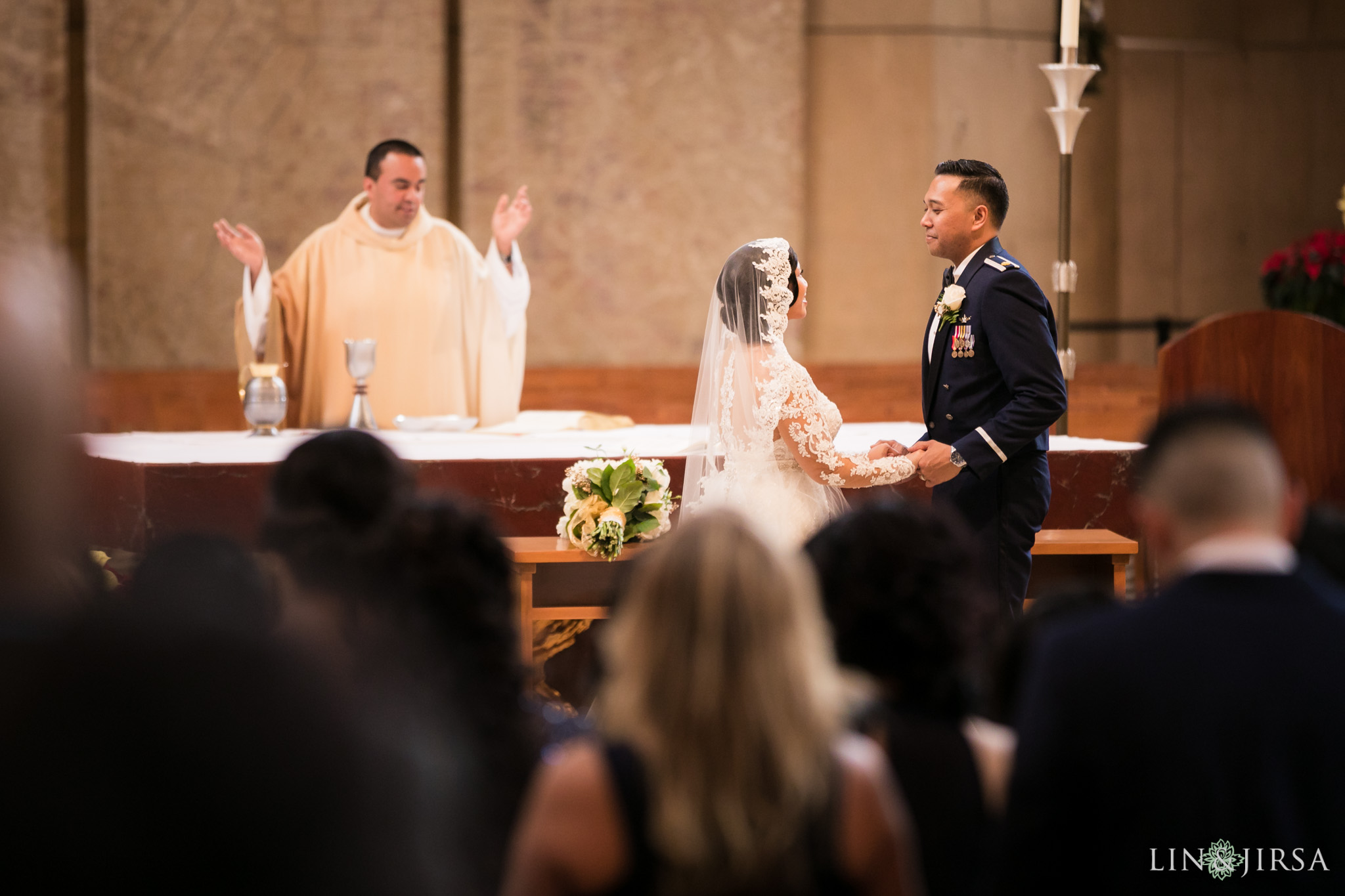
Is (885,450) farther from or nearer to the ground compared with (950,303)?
nearer to the ground

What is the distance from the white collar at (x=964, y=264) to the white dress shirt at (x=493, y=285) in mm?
2684

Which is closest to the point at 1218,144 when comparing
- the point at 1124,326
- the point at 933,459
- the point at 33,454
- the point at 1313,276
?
the point at 1124,326

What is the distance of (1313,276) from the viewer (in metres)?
6.66

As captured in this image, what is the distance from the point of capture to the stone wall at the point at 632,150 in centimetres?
996

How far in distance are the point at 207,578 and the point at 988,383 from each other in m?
2.80

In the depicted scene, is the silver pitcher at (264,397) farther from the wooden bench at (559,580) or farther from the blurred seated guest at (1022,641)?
the blurred seated guest at (1022,641)

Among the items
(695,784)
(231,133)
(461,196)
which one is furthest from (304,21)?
(695,784)

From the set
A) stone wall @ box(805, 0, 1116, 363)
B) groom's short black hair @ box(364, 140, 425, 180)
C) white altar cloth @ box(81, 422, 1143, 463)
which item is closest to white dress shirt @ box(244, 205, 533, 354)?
groom's short black hair @ box(364, 140, 425, 180)

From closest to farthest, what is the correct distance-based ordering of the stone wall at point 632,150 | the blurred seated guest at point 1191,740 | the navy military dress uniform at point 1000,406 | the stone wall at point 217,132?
1. the blurred seated guest at point 1191,740
2. the navy military dress uniform at point 1000,406
3. the stone wall at point 217,132
4. the stone wall at point 632,150

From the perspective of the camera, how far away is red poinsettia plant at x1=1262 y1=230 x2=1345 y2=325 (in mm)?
6691

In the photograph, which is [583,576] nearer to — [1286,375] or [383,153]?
[1286,375]

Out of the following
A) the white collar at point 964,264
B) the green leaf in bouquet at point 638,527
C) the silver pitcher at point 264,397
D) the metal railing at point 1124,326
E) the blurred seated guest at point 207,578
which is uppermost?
the metal railing at point 1124,326

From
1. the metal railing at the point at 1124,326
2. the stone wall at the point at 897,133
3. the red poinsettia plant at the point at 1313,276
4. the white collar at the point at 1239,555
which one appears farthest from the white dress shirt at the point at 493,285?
the metal railing at the point at 1124,326

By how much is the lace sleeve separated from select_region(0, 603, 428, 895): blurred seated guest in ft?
10.6
